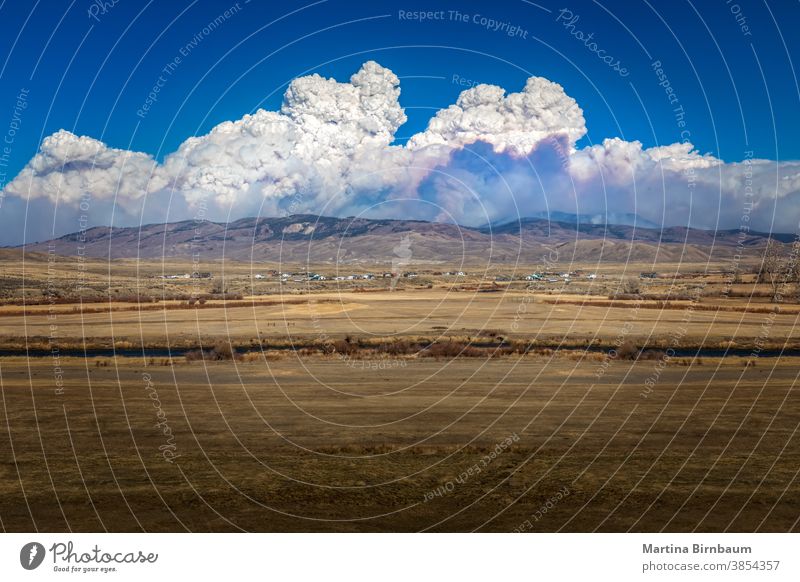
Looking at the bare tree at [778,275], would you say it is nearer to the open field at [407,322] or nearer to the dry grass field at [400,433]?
the open field at [407,322]

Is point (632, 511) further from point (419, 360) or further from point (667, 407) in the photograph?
point (419, 360)

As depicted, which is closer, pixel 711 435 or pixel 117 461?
pixel 117 461

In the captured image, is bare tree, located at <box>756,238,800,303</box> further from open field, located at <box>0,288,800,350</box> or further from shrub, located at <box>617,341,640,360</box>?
shrub, located at <box>617,341,640,360</box>

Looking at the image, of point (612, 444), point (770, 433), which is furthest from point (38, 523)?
point (770, 433)
